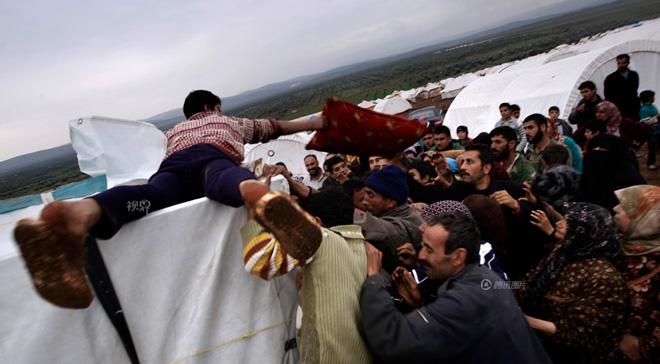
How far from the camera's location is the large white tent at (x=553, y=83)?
8.66 m

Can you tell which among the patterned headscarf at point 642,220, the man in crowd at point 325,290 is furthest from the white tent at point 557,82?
the man in crowd at point 325,290

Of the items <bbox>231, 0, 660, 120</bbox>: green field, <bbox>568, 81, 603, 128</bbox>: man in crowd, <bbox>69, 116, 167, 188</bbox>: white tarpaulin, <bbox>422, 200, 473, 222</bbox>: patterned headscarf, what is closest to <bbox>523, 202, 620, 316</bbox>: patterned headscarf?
<bbox>422, 200, 473, 222</bbox>: patterned headscarf

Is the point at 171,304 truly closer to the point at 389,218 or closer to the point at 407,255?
the point at 407,255

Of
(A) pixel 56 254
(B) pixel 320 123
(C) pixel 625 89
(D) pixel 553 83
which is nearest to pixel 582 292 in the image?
(B) pixel 320 123

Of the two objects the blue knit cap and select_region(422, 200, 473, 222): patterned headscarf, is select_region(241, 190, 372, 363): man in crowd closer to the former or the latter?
select_region(422, 200, 473, 222): patterned headscarf

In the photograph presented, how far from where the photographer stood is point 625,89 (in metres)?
7.46

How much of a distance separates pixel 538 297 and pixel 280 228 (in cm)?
204

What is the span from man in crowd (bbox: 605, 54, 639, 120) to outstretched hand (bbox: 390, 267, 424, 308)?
8.96 meters

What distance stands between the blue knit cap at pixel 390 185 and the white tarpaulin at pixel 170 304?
1109 millimetres

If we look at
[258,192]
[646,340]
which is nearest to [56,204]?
[258,192]

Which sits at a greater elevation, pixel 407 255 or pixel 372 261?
pixel 372 261

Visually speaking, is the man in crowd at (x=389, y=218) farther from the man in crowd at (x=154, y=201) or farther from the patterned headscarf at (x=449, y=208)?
the man in crowd at (x=154, y=201)

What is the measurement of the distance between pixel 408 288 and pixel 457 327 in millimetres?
358

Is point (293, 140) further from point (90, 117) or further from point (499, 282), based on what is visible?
point (499, 282)
